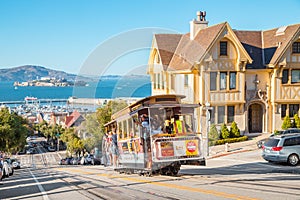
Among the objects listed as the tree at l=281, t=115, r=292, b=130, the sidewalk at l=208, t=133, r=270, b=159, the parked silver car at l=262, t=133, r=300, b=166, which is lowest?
the sidewalk at l=208, t=133, r=270, b=159

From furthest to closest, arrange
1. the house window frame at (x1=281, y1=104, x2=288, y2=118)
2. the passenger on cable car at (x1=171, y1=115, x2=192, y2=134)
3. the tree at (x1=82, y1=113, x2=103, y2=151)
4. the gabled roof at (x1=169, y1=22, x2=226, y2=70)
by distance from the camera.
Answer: the house window frame at (x1=281, y1=104, x2=288, y2=118), the gabled roof at (x1=169, y1=22, x2=226, y2=70), the tree at (x1=82, y1=113, x2=103, y2=151), the passenger on cable car at (x1=171, y1=115, x2=192, y2=134)

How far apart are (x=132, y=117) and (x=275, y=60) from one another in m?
23.5

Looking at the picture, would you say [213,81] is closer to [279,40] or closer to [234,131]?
[234,131]

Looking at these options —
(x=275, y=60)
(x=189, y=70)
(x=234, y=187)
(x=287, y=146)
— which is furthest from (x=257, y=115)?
(x=234, y=187)

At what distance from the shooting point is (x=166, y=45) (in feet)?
139

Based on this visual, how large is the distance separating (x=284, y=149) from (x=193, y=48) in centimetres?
1795

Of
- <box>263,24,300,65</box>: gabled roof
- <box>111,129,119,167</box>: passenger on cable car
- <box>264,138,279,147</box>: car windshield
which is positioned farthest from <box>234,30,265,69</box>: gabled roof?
<box>111,129,119,167</box>: passenger on cable car

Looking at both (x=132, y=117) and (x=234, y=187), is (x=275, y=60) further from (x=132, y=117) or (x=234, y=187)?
(x=234, y=187)

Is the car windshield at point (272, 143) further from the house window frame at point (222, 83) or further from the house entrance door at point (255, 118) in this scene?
the house entrance door at point (255, 118)

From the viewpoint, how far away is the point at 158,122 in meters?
16.8

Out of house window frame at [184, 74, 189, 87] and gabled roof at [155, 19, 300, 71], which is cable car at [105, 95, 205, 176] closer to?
gabled roof at [155, 19, 300, 71]

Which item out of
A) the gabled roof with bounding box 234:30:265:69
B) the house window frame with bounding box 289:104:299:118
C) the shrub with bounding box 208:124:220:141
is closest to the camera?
the shrub with bounding box 208:124:220:141

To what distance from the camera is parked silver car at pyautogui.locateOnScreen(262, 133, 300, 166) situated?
2319 centimetres

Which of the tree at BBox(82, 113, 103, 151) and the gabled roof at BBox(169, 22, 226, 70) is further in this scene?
the gabled roof at BBox(169, 22, 226, 70)
